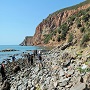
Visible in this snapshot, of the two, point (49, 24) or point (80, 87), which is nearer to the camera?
point (80, 87)

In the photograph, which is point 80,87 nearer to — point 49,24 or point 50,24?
point 50,24

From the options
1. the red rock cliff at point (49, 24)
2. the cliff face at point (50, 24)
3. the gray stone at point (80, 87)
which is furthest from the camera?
the red rock cliff at point (49, 24)

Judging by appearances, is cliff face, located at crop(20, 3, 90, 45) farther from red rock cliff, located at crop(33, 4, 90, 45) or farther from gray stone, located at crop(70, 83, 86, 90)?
gray stone, located at crop(70, 83, 86, 90)

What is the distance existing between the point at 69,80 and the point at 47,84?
2.15 m

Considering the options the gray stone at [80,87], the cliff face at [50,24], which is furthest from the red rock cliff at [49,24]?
the gray stone at [80,87]

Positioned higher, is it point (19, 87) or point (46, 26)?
point (46, 26)

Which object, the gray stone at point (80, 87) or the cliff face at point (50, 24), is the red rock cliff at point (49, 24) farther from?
the gray stone at point (80, 87)

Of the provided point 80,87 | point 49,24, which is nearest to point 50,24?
point 49,24

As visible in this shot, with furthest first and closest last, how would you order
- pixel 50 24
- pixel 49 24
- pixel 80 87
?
pixel 49 24 < pixel 50 24 < pixel 80 87

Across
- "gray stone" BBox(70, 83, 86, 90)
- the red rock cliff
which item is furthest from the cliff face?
"gray stone" BBox(70, 83, 86, 90)

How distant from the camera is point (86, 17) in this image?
9062cm

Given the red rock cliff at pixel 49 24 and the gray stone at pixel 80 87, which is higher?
the red rock cliff at pixel 49 24

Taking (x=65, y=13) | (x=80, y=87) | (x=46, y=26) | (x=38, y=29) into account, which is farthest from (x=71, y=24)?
(x=80, y=87)

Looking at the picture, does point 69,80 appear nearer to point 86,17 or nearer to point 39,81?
point 39,81
